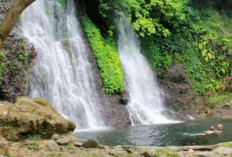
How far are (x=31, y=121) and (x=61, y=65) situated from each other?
21.2 ft

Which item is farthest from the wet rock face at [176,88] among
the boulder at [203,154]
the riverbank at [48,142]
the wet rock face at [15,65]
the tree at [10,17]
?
the tree at [10,17]

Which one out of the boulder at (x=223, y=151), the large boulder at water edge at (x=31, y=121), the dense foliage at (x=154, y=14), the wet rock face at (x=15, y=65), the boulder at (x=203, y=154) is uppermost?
the dense foliage at (x=154, y=14)

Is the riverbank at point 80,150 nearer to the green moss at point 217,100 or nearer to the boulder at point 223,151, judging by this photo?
the boulder at point 223,151

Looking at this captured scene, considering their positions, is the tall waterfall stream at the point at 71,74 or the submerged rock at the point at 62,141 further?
the tall waterfall stream at the point at 71,74

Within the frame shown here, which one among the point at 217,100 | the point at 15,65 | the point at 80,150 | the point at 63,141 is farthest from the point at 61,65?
the point at 217,100

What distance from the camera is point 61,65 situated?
1273cm

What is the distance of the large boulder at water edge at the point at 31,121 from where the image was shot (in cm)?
627

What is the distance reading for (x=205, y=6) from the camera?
22.1m

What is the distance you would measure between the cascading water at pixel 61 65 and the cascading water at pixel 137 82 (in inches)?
79.5

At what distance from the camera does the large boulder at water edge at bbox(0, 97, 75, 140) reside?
247 inches

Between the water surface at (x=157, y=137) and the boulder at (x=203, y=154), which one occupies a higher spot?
the boulder at (x=203, y=154)

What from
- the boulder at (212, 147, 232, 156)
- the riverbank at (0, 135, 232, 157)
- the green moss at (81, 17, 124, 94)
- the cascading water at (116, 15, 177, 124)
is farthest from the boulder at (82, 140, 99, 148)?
the green moss at (81, 17, 124, 94)

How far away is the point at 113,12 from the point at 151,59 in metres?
3.08

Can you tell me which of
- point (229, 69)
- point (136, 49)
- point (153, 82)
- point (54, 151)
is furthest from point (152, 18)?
point (54, 151)
